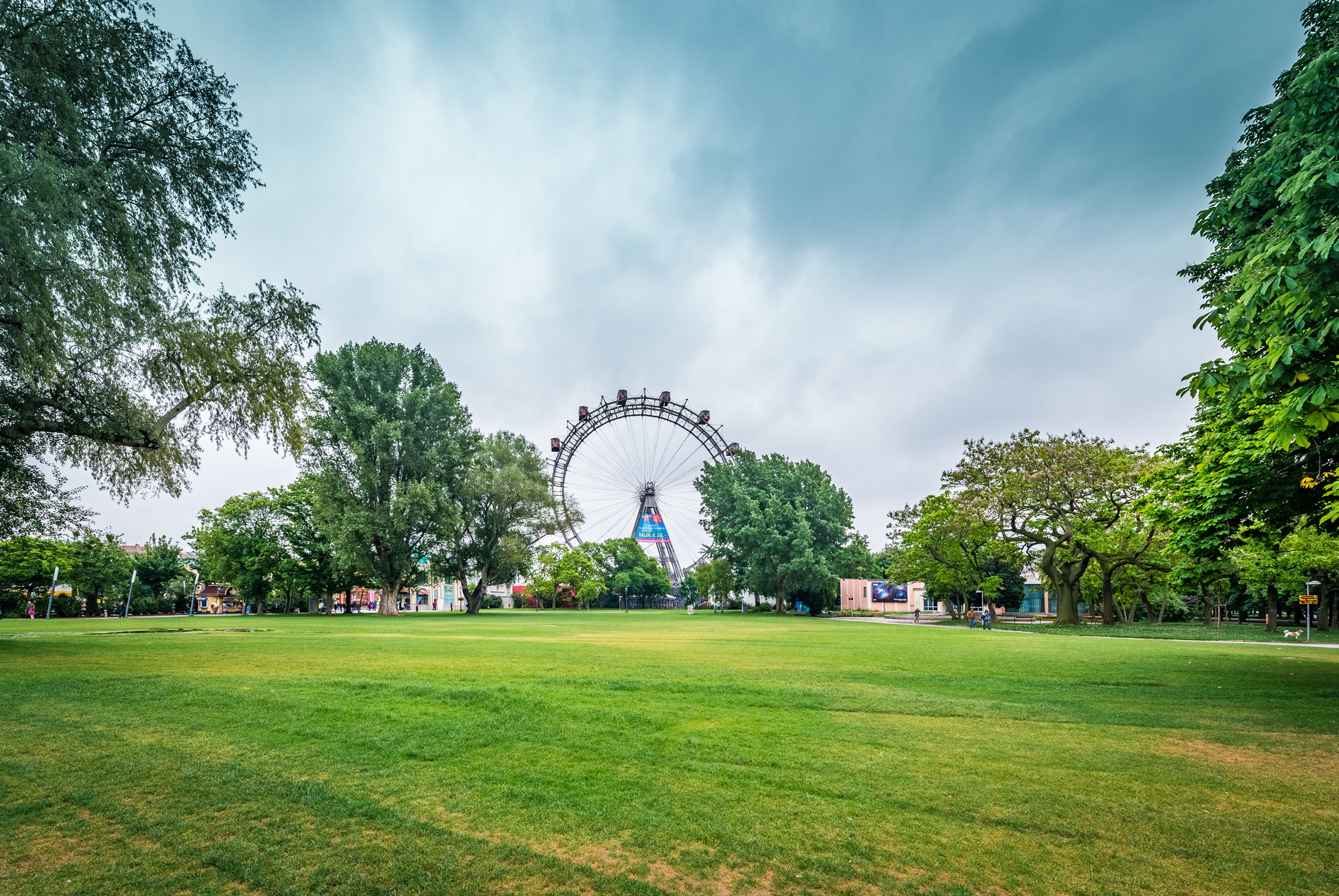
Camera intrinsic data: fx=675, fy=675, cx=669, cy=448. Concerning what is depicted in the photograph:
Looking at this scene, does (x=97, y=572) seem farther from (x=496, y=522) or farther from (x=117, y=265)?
(x=117, y=265)

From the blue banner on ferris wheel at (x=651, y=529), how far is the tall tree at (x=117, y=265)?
55.4m

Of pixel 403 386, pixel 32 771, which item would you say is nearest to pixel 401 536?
pixel 403 386

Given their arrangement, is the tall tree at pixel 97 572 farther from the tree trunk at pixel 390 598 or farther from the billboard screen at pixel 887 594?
the billboard screen at pixel 887 594

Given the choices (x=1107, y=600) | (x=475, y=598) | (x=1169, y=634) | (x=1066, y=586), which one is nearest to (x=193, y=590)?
(x=475, y=598)

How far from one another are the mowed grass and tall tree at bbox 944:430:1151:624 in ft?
81.4

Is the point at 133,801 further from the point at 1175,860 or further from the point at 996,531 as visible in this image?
the point at 996,531

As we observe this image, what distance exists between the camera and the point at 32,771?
586 centimetres

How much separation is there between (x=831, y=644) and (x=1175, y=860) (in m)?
17.3

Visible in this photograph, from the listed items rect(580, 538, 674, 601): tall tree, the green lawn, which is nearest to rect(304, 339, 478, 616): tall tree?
Result: the green lawn

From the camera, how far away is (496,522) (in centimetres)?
5419

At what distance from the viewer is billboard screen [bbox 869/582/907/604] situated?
254 ft

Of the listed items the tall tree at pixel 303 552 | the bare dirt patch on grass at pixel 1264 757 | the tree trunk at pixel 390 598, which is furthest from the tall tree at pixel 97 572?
the bare dirt patch on grass at pixel 1264 757

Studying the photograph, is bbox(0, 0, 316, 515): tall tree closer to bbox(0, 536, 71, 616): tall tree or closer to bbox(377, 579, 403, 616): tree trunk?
bbox(377, 579, 403, 616): tree trunk

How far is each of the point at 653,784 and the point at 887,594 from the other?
77379 millimetres
